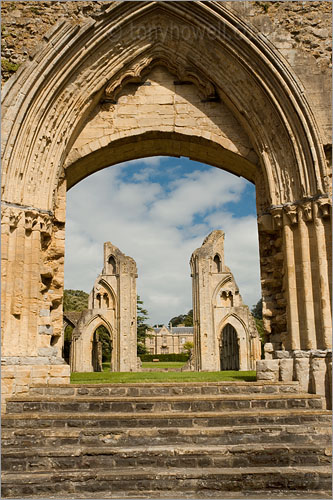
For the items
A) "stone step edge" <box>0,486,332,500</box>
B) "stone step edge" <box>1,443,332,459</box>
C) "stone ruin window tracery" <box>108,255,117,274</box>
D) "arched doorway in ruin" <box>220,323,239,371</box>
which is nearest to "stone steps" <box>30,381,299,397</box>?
"stone step edge" <box>1,443,332,459</box>

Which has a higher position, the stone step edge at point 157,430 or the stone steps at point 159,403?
the stone steps at point 159,403

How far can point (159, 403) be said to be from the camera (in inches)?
239

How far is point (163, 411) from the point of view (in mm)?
6023

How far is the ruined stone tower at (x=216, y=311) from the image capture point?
2514 cm

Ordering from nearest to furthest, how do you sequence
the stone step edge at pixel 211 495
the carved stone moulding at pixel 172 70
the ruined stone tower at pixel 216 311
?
the stone step edge at pixel 211 495 → the carved stone moulding at pixel 172 70 → the ruined stone tower at pixel 216 311

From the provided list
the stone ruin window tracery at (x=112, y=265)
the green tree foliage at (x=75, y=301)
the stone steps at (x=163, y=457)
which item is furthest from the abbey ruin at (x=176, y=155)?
the green tree foliage at (x=75, y=301)

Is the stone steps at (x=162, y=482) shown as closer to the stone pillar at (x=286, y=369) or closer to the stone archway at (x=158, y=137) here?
the stone archway at (x=158, y=137)

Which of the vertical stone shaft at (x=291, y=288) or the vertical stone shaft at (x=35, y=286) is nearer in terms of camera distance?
the vertical stone shaft at (x=35, y=286)

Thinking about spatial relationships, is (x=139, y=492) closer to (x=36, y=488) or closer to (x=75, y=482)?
(x=75, y=482)

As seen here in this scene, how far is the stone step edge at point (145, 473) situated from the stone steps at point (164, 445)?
0.03 feet

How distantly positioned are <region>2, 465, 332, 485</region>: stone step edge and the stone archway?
1.93 meters

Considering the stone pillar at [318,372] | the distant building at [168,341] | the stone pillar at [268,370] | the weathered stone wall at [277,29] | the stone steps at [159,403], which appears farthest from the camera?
the distant building at [168,341]

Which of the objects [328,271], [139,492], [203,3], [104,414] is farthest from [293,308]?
A: [203,3]

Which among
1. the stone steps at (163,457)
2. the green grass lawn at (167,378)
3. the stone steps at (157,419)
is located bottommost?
the stone steps at (163,457)
